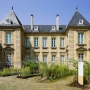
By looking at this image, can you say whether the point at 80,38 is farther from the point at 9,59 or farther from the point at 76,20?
the point at 9,59

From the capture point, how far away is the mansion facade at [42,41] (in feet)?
93.5

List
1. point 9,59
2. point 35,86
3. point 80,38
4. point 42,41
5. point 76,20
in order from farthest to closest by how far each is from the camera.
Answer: point 42,41 < point 76,20 < point 80,38 < point 9,59 < point 35,86

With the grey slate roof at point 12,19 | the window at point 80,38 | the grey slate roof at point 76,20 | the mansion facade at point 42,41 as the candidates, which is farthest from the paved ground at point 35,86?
the grey slate roof at point 76,20

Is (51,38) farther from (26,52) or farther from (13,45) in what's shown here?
(13,45)

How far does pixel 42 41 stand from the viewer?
3266 centimetres

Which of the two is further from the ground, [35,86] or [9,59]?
[9,59]

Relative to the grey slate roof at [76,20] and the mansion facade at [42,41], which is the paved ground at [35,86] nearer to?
the mansion facade at [42,41]

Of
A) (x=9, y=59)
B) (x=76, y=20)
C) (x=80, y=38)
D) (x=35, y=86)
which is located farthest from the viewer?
(x=76, y=20)

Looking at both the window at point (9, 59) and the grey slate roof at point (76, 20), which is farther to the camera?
the grey slate roof at point (76, 20)

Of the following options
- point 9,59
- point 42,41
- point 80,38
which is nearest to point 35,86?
point 9,59

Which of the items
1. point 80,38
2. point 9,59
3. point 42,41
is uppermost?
point 80,38

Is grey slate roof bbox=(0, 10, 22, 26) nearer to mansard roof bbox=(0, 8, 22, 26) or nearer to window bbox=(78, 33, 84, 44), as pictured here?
mansard roof bbox=(0, 8, 22, 26)

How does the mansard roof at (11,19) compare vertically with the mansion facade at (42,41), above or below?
above

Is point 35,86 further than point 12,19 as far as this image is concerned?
No
